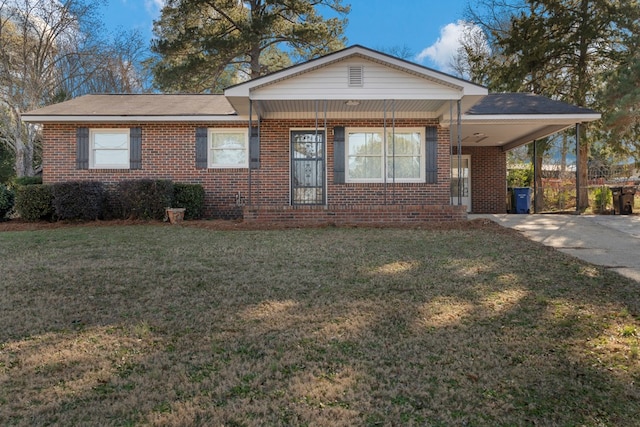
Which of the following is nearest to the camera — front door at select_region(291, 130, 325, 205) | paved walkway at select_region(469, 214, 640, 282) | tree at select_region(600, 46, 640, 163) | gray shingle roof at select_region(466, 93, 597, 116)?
paved walkway at select_region(469, 214, 640, 282)

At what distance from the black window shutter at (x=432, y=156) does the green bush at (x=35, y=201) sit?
9191mm

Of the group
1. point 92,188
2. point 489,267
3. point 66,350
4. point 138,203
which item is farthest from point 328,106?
point 66,350

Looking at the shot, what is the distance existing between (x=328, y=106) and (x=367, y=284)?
7.22 meters

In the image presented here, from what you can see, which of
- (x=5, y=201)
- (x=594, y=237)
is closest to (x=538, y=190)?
(x=594, y=237)

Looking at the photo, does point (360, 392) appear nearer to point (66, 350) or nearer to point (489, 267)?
point (66, 350)

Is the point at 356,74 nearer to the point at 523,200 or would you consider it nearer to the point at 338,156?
the point at 338,156

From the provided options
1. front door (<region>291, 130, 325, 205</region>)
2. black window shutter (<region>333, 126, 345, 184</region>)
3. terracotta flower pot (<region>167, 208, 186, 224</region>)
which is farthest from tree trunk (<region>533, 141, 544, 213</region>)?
terracotta flower pot (<region>167, 208, 186, 224</region>)

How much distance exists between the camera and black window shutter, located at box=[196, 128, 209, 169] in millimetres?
11375

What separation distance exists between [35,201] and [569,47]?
17.1 meters

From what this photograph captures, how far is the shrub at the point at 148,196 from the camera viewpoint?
977 centimetres

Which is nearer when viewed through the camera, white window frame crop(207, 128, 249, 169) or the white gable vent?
the white gable vent

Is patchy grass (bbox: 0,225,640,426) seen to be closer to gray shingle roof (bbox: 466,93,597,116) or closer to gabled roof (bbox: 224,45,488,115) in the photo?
gabled roof (bbox: 224,45,488,115)

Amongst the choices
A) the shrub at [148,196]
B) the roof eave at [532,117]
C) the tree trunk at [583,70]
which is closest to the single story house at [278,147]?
the roof eave at [532,117]

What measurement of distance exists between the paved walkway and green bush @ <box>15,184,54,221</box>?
1022cm
